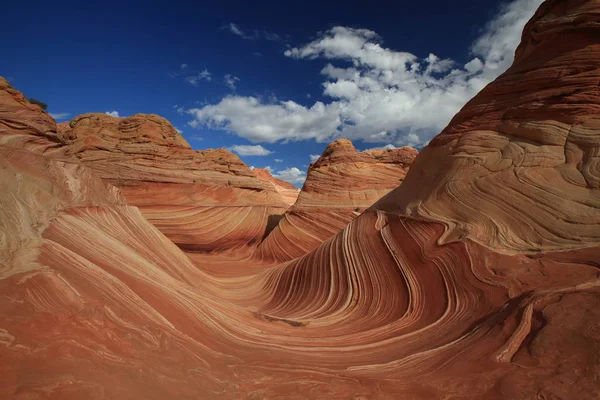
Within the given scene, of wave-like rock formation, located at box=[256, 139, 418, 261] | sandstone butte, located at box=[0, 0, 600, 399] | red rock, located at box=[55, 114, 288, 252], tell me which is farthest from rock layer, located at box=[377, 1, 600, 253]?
red rock, located at box=[55, 114, 288, 252]

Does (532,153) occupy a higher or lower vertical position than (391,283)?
higher

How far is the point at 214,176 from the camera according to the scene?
50.4 ft

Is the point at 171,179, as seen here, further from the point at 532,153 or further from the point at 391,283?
the point at 532,153

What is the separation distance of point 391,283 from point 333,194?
9611 mm

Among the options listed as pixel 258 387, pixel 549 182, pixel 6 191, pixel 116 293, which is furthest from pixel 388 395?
pixel 6 191

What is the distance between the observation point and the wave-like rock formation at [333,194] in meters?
13.4

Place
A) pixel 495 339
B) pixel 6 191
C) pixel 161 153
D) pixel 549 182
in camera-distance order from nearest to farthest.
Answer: pixel 495 339 < pixel 6 191 < pixel 549 182 < pixel 161 153

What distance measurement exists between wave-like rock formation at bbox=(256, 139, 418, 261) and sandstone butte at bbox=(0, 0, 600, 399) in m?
6.43

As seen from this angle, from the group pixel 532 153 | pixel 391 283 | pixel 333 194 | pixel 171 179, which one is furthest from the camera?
pixel 333 194

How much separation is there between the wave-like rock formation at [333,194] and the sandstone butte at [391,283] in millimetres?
6428

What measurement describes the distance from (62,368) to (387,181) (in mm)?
14273

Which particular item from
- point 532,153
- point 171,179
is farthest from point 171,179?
point 532,153

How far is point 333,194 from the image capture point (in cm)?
1443

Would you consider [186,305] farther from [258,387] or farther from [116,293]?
[258,387]
